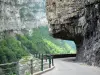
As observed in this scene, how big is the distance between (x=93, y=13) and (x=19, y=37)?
118 metres

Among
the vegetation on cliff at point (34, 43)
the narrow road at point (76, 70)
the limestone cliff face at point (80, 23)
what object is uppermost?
the limestone cliff face at point (80, 23)

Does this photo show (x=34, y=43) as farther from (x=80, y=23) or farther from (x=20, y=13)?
(x=80, y=23)

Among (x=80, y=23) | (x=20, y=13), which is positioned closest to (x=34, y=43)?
(x=20, y=13)

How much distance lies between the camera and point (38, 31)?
175500mm

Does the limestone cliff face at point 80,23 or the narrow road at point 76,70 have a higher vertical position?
the limestone cliff face at point 80,23

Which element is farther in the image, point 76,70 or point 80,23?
point 80,23

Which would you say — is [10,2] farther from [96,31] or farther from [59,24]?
[96,31]

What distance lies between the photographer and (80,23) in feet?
Result: 112

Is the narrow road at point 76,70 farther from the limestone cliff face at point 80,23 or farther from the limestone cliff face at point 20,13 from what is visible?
the limestone cliff face at point 20,13

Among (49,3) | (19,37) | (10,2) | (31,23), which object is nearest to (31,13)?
(31,23)

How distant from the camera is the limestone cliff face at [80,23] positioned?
28.3 m

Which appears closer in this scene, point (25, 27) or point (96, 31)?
point (96, 31)

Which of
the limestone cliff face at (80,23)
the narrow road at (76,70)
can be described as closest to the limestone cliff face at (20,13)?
the limestone cliff face at (80,23)

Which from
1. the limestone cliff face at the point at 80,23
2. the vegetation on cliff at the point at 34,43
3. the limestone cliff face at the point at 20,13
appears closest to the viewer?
the limestone cliff face at the point at 80,23
